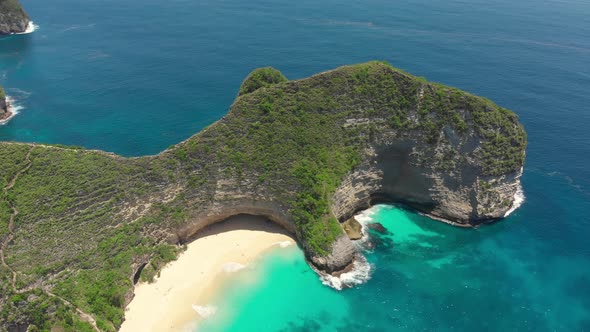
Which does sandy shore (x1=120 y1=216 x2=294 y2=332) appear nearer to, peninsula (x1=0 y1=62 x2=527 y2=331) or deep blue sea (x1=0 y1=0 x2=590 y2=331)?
peninsula (x1=0 y1=62 x2=527 y2=331)

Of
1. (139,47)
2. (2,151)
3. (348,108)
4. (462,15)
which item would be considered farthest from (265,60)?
(462,15)

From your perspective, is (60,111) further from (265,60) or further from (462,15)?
(462,15)

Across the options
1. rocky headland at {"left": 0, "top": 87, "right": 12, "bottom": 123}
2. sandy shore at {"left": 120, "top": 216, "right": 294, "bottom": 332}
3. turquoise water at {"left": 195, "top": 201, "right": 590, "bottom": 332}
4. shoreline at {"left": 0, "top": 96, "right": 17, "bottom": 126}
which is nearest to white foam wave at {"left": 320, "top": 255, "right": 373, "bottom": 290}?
turquoise water at {"left": 195, "top": 201, "right": 590, "bottom": 332}

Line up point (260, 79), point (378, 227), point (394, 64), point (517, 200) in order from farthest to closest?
point (394, 64) → point (260, 79) → point (517, 200) → point (378, 227)

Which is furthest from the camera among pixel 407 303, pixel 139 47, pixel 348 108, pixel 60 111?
pixel 139 47

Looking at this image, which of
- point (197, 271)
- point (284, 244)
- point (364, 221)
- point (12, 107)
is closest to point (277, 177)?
point (284, 244)

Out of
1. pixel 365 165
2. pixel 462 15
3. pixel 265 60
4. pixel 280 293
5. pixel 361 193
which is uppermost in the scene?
pixel 462 15

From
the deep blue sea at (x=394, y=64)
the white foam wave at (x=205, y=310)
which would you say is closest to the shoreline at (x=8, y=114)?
the deep blue sea at (x=394, y=64)

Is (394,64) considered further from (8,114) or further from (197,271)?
(8,114)
